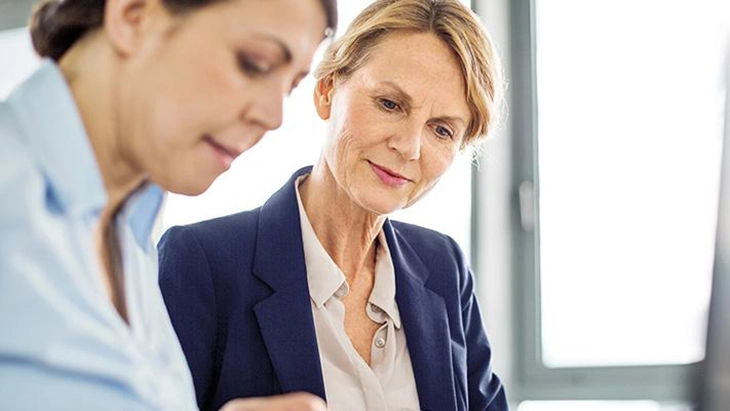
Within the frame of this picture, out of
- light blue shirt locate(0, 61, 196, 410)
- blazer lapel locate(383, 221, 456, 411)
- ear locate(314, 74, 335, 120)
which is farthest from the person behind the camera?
ear locate(314, 74, 335, 120)

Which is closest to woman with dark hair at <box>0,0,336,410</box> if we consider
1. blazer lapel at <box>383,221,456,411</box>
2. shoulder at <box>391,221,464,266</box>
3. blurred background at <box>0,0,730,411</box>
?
blazer lapel at <box>383,221,456,411</box>

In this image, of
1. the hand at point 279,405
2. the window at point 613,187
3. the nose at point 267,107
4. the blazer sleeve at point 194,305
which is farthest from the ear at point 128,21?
the window at point 613,187

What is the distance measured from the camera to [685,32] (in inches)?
119

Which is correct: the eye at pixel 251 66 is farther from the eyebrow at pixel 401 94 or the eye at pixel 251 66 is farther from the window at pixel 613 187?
the window at pixel 613 187

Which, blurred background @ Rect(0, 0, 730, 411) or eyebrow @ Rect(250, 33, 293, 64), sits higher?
eyebrow @ Rect(250, 33, 293, 64)

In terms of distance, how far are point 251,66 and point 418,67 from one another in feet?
3.07

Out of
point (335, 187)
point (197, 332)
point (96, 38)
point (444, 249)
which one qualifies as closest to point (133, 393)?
point (96, 38)

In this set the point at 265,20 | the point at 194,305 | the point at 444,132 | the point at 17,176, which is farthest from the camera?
the point at 444,132

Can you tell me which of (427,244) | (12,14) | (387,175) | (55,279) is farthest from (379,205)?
(12,14)

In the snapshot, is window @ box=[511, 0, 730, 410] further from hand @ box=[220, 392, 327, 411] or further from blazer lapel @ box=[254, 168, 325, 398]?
hand @ box=[220, 392, 327, 411]

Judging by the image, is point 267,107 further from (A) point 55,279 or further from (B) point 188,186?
(A) point 55,279

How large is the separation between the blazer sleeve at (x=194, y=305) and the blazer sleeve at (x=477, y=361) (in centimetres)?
53

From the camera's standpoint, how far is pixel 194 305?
156cm

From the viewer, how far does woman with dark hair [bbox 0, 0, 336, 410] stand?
2.30 ft
